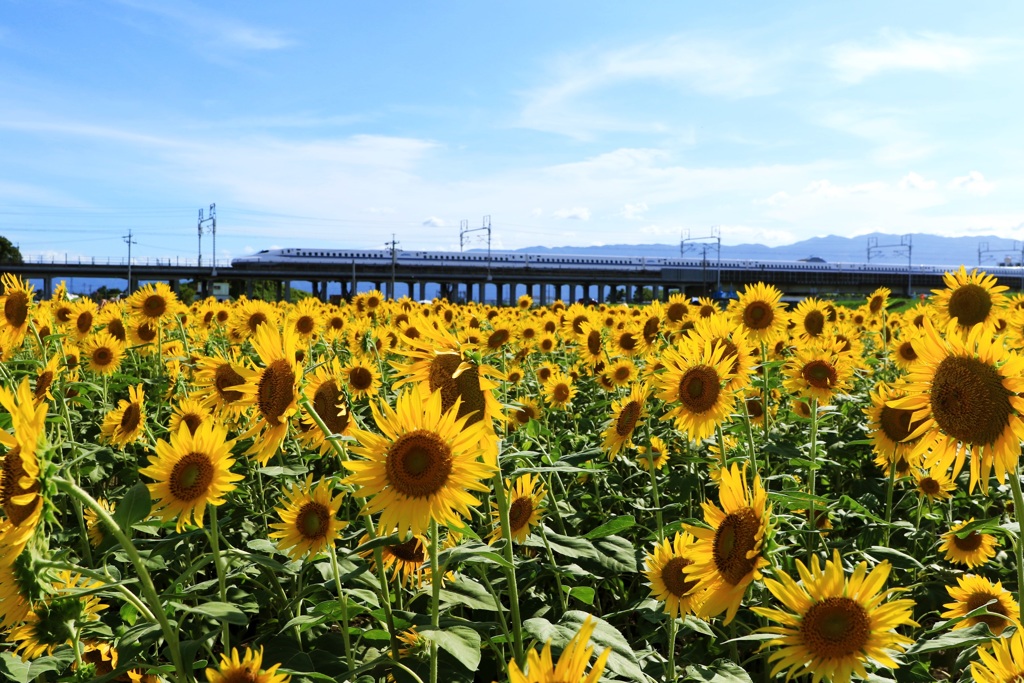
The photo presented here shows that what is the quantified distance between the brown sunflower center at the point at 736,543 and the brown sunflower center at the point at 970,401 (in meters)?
0.69

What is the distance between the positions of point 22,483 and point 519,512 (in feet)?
5.56

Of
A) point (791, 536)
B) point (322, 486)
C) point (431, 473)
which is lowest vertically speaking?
point (791, 536)

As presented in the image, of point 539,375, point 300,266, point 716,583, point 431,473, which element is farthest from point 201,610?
point 300,266

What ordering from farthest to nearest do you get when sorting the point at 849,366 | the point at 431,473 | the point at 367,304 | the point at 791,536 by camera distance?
the point at 367,304 < the point at 849,366 < the point at 791,536 < the point at 431,473

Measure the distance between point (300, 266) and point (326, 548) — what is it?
10253 centimetres

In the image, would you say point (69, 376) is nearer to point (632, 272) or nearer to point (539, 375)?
point (539, 375)

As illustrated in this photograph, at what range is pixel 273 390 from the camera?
2400 millimetres

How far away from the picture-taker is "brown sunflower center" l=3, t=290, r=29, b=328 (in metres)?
5.30

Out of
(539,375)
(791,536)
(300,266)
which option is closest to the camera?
(791,536)

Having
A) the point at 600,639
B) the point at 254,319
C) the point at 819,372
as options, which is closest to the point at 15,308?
the point at 254,319

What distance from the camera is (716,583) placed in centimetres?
175

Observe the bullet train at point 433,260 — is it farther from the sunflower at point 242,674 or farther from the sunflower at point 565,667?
the sunflower at point 565,667

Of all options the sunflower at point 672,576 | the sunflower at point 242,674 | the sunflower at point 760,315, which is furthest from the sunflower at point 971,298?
the sunflower at point 242,674

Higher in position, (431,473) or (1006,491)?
(431,473)
